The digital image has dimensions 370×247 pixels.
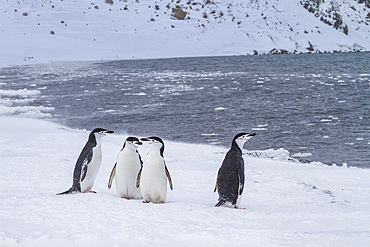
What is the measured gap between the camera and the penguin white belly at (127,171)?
4551 mm

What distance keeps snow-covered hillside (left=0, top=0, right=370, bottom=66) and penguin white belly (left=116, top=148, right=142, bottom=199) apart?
3266cm

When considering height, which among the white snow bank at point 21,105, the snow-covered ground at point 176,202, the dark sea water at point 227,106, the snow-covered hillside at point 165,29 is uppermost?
the snow-covered hillside at point 165,29

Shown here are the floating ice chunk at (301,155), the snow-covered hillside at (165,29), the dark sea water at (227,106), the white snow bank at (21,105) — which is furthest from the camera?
the snow-covered hillside at (165,29)

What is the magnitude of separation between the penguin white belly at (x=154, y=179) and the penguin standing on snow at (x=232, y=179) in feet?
1.88

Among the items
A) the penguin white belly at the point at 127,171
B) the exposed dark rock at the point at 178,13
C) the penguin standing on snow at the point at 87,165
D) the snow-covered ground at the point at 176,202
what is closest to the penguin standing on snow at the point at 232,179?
the snow-covered ground at the point at 176,202

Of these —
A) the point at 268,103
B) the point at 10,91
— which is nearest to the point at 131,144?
the point at 268,103

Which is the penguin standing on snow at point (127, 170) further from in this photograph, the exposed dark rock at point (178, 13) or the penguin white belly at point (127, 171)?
the exposed dark rock at point (178, 13)

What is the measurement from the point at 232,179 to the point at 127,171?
A: 106 cm

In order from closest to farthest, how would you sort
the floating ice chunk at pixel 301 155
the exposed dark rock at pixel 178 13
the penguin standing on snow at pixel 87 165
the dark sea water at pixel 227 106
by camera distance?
the penguin standing on snow at pixel 87 165, the floating ice chunk at pixel 301 155, the dark sea water at pixel 227 106, the exposed dark rock at pixel 178 13

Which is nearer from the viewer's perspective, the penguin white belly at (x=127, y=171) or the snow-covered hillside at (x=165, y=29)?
the penguin white belly at (x=127, y=171)

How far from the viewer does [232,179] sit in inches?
177

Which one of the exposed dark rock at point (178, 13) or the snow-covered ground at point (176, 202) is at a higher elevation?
the exposed dark rock at point (178, 13)

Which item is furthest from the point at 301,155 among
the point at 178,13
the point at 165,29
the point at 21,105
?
the point at 178,13

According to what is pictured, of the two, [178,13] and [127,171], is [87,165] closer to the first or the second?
[127,171]
